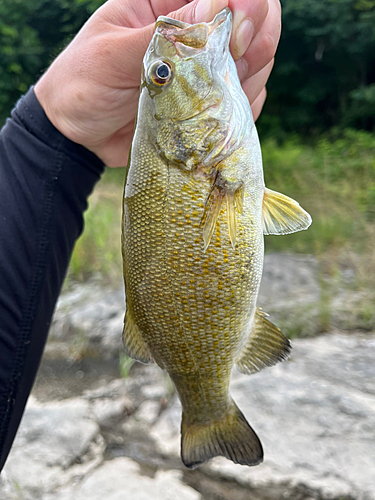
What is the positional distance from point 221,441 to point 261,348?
0.41m

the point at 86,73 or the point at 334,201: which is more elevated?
the point at 86,73

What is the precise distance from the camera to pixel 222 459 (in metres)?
2.77

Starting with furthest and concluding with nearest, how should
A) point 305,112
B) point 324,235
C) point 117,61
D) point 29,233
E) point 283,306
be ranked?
point 305,112, point 324,235, point 283,306, point 29,233, point 117,61

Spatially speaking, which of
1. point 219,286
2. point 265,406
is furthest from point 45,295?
point 265,406

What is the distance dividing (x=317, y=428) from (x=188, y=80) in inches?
93.7

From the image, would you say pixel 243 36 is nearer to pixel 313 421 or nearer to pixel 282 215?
pixel 282 215

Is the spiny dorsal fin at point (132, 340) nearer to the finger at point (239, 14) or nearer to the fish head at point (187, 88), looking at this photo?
the fish head at point (187, 88)

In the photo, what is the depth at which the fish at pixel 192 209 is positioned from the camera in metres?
1.49

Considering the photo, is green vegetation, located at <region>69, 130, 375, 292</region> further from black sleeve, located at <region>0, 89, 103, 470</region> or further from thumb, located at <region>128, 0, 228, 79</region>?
thumb, located at <region>128, 0, 228, 79</region>

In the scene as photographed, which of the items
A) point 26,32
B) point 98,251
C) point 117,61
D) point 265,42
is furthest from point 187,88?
point 26,32

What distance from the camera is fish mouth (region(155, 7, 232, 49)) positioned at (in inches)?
58.1

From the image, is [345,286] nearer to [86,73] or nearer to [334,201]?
[334,201]

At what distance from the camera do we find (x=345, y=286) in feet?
15.2

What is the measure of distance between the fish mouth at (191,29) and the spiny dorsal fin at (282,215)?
0.61m
